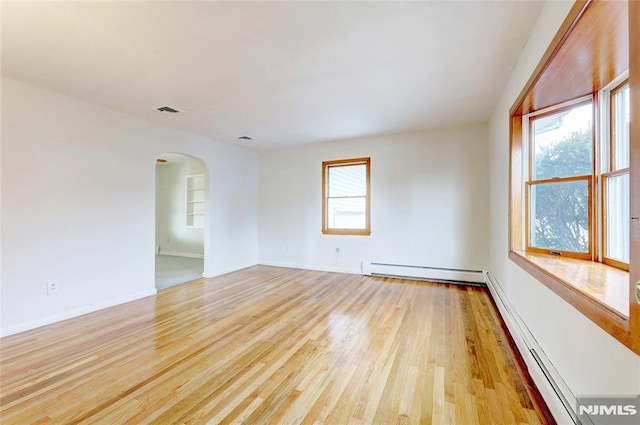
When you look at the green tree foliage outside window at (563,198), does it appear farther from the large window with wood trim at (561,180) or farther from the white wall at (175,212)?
the white wall at (175,212)

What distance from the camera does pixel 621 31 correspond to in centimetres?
132

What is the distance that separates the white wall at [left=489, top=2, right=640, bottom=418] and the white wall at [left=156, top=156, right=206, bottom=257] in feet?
21.2

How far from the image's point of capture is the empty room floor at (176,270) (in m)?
4.52

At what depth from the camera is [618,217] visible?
1.67 meters

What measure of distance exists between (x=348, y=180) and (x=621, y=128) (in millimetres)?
3784

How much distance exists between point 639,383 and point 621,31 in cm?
159

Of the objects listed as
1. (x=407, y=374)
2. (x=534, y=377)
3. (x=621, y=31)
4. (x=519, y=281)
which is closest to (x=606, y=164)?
(x=621, y=31)

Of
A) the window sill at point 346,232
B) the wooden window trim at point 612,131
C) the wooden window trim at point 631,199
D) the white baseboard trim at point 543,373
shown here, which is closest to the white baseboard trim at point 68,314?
the window sill at point 346,232

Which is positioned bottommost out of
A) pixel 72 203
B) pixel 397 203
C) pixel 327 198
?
pixel 72 203

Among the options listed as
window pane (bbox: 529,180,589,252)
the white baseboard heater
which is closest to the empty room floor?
the white baseboard heater

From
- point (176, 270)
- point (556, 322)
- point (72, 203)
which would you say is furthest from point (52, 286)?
point (556, 322)

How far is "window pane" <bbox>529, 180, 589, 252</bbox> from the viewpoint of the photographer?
6.36ft

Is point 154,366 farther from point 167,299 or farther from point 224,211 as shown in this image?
point 224,211

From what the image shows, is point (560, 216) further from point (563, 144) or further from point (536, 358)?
point (536, 358)
